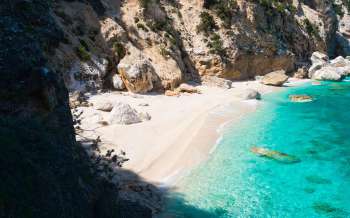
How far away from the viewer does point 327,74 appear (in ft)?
188

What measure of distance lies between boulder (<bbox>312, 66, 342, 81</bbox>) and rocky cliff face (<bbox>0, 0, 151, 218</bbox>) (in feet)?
167

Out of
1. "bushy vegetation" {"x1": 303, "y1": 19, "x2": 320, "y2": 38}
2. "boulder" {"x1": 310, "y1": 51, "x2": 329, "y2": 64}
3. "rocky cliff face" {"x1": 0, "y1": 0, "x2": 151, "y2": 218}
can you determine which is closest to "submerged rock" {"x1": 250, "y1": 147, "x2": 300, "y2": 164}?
"rocky cliff face" {"x1": 0, "y1": 0, "x2": 151, "y2": 218}

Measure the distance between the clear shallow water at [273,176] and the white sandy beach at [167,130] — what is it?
1.15 meters

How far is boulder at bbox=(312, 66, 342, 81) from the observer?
5709 cm

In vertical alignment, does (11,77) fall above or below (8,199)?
above

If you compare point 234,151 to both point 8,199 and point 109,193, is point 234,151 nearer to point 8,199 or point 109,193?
point 109,193

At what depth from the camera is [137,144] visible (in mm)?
22234

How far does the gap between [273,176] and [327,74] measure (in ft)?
139

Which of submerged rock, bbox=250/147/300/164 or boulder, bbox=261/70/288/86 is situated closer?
submerged rock, bbox=250/147/300/164

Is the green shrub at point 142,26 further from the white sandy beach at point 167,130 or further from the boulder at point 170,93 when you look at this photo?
the white sandy beach at point 167,130

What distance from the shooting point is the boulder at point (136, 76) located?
35.0m

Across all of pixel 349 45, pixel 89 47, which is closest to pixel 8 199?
pixel 89 47

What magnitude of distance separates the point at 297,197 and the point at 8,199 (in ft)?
45.4

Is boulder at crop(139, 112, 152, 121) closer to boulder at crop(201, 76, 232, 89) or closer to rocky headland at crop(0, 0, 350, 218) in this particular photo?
rocky headland at crop(0, 0, 350, 218)
